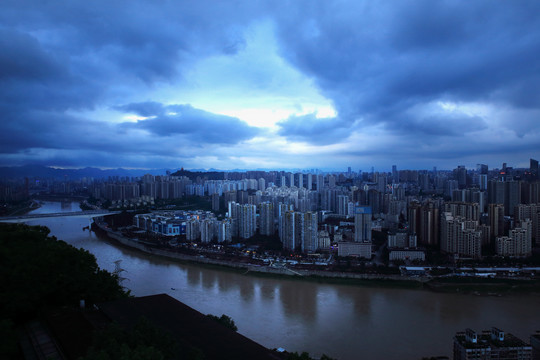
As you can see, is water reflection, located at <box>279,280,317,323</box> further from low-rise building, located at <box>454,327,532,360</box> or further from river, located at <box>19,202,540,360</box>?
low-rise building, located at <box>454,327,532,360</box>

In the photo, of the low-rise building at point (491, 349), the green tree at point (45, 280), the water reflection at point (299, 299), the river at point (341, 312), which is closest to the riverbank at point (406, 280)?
the river at point (341, 312)

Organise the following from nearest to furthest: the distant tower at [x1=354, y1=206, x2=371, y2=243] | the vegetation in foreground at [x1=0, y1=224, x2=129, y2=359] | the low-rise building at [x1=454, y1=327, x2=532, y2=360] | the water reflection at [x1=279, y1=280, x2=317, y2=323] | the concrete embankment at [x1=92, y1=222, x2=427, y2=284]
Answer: the low-rise building at [x1=454, y1=327, x2=532, y2=360] < the vegetation in foreground at [x1=0, y1=224, x2=129, y2=359] < the water reflection at [x1=279, y1=280, x2=317, y2=323] < the concrete embankment at [x1=92, y1=222, x2=427, y2=284] < the distant tower at [x1=354, y1=206, x2=371, y2=243]

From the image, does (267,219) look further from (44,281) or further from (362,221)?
(44,281)

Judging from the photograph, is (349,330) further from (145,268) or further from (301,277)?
(145,268)

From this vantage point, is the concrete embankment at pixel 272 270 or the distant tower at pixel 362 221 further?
the distant tower at pixel 362 221

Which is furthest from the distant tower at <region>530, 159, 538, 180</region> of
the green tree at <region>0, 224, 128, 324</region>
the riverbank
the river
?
the green tree at <region>0, 224, 128, 324</region>

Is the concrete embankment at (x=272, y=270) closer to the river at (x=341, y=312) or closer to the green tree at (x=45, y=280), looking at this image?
the river at (x=341, y=312)

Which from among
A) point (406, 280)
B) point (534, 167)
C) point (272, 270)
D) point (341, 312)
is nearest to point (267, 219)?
point (272, 270)

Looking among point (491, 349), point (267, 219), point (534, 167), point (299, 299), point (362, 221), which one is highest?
point (534, 167)

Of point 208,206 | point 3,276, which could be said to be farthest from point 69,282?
point 208,206
